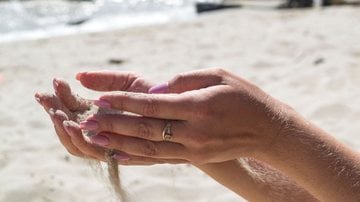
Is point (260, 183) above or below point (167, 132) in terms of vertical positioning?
below

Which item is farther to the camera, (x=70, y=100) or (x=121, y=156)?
(x=70, y=100)

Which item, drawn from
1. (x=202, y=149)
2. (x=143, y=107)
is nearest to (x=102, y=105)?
(x=143, y=107)

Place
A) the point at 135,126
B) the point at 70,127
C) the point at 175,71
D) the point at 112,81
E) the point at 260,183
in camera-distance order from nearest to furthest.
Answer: the point at 135,126 < the point at 70,127 < the point at 112,81 < the point at 260,183 < the point at 175,71

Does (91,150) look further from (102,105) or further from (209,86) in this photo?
(209,86)

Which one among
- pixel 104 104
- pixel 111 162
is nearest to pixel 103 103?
pixel 104 104

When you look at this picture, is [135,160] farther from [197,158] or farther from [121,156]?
[197,158]

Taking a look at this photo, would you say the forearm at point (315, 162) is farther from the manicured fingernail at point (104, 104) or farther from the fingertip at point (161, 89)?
the manicured fingernail at point (104, 104)

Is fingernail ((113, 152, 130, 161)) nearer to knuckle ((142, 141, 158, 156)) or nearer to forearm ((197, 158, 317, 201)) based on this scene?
knuckle ((142, 141, 158, 156))
